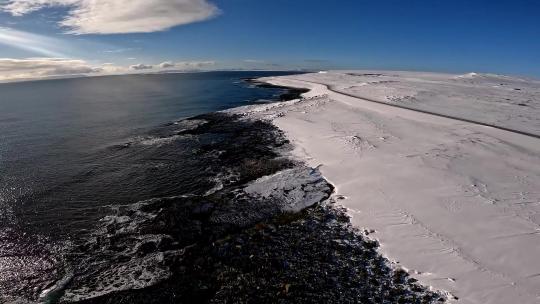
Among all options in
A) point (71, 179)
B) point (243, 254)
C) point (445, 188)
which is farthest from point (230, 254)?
point (71, 179)

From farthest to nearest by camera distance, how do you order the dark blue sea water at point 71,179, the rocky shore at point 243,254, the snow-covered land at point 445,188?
the dark blue sea water at point 71,179 → the snow-covered land at point 445,188 → the rocky shore at point 243,254

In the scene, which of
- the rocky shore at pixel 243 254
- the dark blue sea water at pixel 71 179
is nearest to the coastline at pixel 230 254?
the rocky shore at pixel 243 254

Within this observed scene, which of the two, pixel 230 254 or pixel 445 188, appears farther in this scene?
pixel 445 188

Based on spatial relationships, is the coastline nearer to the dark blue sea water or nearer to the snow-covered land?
the dark blue sea water

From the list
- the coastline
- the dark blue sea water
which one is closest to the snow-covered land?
the coastline

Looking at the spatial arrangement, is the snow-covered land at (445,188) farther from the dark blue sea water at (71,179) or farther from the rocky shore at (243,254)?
the dark blue sea water at (71,179)

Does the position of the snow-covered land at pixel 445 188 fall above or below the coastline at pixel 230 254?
above

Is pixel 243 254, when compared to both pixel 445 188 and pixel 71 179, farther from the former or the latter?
pixel 71 179

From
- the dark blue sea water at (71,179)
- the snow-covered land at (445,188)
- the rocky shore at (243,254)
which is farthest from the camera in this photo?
the dark blue sea water at (71,179)

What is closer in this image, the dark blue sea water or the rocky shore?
the rocky shore
